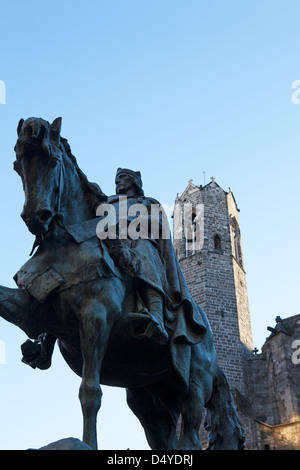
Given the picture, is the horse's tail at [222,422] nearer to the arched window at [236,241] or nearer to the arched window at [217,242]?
the arched window at [217,242]

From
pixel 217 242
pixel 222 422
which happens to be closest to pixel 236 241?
pixel 217 242

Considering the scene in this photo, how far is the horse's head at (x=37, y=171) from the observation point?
205 inches

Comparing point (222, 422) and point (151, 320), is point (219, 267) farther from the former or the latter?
point (151, 320)

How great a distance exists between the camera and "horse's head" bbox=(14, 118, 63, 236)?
5215 mm

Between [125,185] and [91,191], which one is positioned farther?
[125,185]

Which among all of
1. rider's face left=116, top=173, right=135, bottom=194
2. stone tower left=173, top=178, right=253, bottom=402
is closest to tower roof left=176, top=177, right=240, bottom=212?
stone tower left=173, top=178, right=253, bottom=402

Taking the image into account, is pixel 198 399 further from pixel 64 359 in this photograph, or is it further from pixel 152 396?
pixel 64 359

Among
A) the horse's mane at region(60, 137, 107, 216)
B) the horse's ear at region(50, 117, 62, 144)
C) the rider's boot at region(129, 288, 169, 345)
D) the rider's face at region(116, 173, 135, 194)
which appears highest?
the rider's face at region(116, 173, 135, 194)

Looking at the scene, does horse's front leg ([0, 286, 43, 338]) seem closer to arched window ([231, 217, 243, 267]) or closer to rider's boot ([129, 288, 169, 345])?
rider's boot ([129, 288, 169, 345])

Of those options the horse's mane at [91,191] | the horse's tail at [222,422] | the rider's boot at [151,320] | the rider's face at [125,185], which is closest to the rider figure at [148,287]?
the rider's boot at [151,320]

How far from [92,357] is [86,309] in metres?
0.37

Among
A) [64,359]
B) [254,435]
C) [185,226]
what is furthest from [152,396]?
[185,226]

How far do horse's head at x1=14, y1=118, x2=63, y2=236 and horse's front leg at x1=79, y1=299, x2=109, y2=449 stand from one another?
0.78 m

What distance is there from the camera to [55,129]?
18.1 ft
